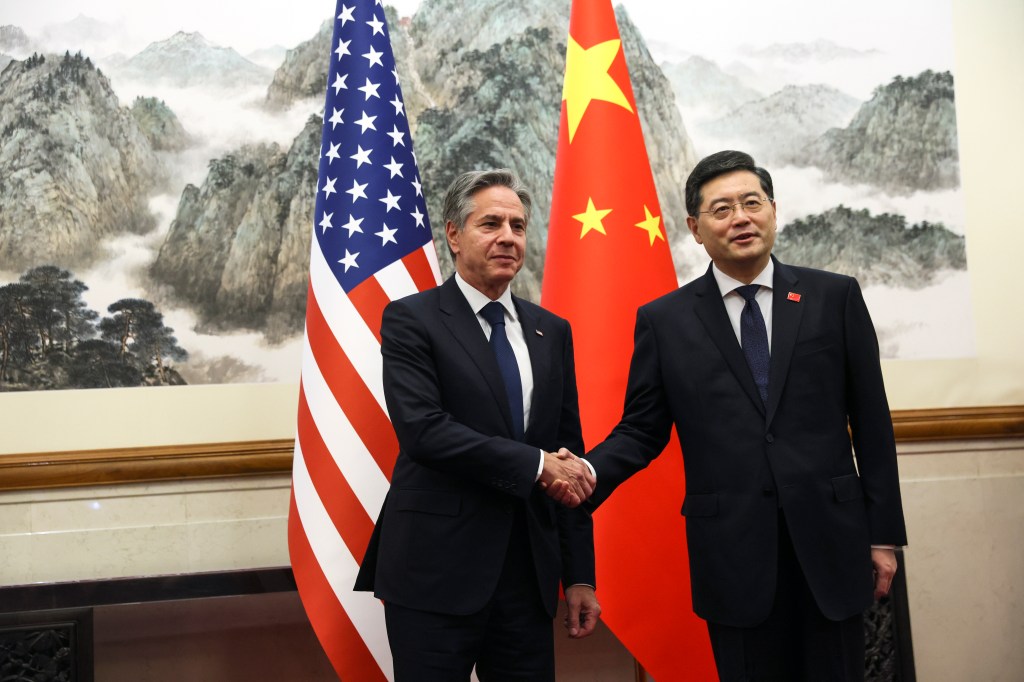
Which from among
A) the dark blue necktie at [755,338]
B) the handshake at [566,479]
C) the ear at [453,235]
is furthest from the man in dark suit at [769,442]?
the ear at [453,235]

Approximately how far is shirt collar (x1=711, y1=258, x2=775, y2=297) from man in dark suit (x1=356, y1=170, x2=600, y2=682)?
0.41 metres

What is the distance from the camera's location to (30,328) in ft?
9.82

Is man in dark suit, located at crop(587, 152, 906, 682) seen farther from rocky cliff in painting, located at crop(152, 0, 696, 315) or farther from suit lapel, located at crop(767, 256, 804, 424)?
rocky cliff in painting, located at crop(152, 0, 696, 315)

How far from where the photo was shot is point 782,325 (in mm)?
1904

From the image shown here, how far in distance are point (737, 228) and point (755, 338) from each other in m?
0.25

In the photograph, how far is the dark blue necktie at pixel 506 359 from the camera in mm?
1950

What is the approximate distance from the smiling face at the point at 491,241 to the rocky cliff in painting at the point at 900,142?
78.4 inches

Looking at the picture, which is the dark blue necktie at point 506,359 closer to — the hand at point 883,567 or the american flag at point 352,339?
the american flag at point 352,339

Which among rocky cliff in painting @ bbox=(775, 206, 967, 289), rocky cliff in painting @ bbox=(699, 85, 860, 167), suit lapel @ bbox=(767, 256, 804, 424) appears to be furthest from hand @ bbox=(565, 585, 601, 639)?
rocky cliff in painting @ bbox=(699, 85, 860, 167)

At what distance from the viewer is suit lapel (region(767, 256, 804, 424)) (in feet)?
6.06

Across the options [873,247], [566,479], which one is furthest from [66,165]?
[873,247]

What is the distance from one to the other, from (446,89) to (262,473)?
1.60 m

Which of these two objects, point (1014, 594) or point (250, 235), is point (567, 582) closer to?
point (250, 235)

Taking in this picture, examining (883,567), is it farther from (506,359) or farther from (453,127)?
(453,127)
